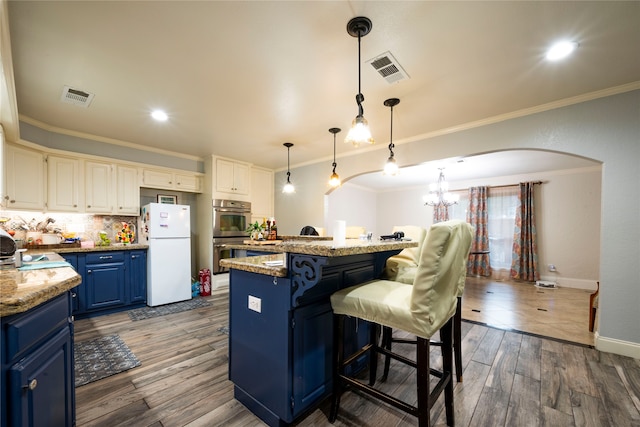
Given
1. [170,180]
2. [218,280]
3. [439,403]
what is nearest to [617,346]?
[439,403]

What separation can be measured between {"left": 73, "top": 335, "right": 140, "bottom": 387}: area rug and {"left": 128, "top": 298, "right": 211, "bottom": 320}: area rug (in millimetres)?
754

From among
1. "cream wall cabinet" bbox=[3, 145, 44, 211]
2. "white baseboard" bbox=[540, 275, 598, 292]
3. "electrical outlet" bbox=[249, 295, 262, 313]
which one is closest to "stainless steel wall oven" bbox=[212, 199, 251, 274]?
"cream wall cabinet" bbox=[3, 145, 44, 211]

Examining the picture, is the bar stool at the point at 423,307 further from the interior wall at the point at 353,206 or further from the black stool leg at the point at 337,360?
the interior wall at the point at 353,206

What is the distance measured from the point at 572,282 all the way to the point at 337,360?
6559 millimetres

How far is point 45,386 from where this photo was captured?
0.99m

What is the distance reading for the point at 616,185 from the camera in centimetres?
242

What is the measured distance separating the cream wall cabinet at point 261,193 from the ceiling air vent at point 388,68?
12.1ft

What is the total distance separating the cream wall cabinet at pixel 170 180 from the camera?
4.20m

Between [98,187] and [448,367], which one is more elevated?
[98,187]

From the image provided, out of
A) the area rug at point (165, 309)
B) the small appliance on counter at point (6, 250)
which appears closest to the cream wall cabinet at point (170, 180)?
the area rug at point (165, 309)

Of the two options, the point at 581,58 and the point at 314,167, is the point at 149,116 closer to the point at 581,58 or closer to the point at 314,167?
the point at 314,167

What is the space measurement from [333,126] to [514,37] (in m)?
1.97

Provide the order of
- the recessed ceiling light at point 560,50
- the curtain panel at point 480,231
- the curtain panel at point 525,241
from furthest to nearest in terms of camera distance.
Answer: the curtain panel at point 480,231 < the curtain panel at point 525,241 < the recessed ceiling light at point 560,50

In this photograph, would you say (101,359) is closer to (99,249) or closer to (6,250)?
(6,250)
